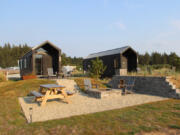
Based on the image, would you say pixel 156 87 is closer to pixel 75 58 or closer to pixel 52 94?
pixel 52 94

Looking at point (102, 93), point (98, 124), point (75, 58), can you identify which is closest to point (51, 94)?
point (102, 93)

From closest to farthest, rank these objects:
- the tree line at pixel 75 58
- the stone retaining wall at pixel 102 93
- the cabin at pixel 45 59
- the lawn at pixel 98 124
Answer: the lawn at pixel 98 124, the stone retaining wall at pixel 102 93, the cabin at pixel 45 59, the tree line at pixel 75 58

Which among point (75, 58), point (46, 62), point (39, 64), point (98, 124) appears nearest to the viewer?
point (98, 124)

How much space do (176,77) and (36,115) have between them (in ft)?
30.6

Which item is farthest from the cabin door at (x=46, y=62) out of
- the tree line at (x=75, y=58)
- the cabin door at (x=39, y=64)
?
the tree line at (x=75, y=58)

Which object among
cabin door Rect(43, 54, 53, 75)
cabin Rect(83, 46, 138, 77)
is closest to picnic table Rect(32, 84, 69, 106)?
cabin door Rect(43, 54, 53, 75)

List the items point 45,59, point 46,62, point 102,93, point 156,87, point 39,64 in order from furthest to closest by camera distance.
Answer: point 46,62, point 45,59, point 39,64, point 156,87, point 102,93

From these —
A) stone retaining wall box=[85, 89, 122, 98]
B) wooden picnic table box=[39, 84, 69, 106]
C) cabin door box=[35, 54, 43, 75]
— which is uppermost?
cabin door box=[35, 54, 43, 75]

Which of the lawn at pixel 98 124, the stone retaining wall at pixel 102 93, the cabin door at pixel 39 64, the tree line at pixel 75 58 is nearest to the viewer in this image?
the lawn at pixel 98 124

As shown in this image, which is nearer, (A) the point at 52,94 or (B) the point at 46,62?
(A) the point at 52,94

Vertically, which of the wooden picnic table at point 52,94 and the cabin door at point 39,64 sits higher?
the cabin door at point 39,64

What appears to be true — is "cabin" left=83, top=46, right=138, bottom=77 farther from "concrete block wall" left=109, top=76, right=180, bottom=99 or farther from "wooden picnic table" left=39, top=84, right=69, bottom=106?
"wooden picnic table" left=39, top=84, right=69, bottom=106

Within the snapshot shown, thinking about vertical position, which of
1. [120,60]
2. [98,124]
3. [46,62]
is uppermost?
[120,60]

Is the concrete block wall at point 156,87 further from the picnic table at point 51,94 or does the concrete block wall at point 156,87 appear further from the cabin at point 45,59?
the cabin at point 45,59
